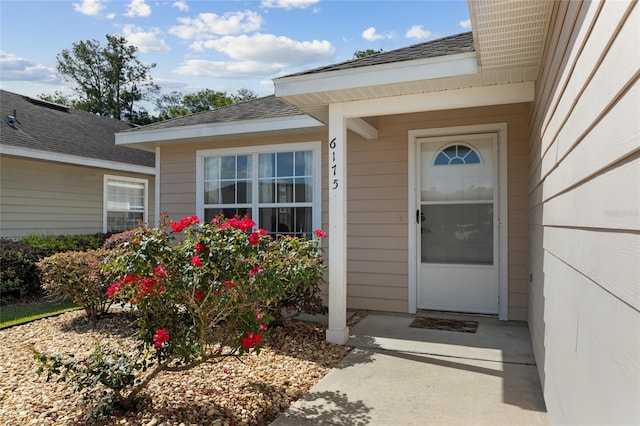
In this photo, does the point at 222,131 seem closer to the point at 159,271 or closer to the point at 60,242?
the point at 159,271

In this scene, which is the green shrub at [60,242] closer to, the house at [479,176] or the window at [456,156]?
the house at [479,176]

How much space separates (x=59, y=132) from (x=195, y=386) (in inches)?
365

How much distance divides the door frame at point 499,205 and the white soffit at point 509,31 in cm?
176

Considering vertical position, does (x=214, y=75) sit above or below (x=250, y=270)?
above

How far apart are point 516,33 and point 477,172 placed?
2.59 m

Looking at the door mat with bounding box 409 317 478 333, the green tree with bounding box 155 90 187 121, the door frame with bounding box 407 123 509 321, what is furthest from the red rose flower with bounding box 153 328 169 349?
the green tree with bounding box 155 90 187 121

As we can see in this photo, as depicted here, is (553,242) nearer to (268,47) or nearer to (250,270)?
(250,270)

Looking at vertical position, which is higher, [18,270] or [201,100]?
[201,100]

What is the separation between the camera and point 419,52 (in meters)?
4.18

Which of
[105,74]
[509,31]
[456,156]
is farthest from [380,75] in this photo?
[105,74]

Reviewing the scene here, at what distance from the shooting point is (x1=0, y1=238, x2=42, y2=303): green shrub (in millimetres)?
7020

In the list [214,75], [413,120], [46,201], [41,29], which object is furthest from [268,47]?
[413,120]

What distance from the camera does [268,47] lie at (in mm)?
28328

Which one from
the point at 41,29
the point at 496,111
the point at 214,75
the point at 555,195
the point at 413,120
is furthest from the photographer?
the point at 214,75
